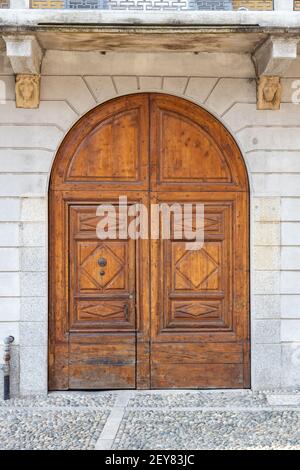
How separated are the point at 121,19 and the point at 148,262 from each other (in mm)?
3106

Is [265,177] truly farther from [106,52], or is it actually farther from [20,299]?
[20,299]

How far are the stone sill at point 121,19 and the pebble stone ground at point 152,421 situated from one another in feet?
15.1

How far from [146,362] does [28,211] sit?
8.42ft

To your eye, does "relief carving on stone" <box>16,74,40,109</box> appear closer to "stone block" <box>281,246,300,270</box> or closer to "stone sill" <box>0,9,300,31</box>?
"stone sill" <box>0,9,300,31</box>

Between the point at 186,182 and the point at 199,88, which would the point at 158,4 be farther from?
the point at 186,182

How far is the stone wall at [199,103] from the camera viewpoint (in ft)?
25.0

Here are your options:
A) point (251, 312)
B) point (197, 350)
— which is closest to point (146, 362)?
point (197, 350)

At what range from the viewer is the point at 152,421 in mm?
6699

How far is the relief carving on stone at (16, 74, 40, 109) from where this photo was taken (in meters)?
7.55

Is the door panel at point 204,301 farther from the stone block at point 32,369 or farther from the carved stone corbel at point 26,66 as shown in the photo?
the carved stone corbel at point 26,66

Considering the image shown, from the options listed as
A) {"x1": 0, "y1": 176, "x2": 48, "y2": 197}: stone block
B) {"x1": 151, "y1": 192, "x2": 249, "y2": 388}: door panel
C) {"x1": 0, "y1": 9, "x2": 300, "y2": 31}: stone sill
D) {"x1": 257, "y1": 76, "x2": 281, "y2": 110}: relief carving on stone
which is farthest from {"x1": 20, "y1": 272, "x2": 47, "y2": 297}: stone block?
{"x1": 257, "y1": 76, "x2": 281, "y2": 110}: relief carving on stone

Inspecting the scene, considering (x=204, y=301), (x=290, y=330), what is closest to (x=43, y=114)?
(x=204, y=301)

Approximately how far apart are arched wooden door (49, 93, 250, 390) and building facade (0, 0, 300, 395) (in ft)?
0.36

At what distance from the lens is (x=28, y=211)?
7.62m
